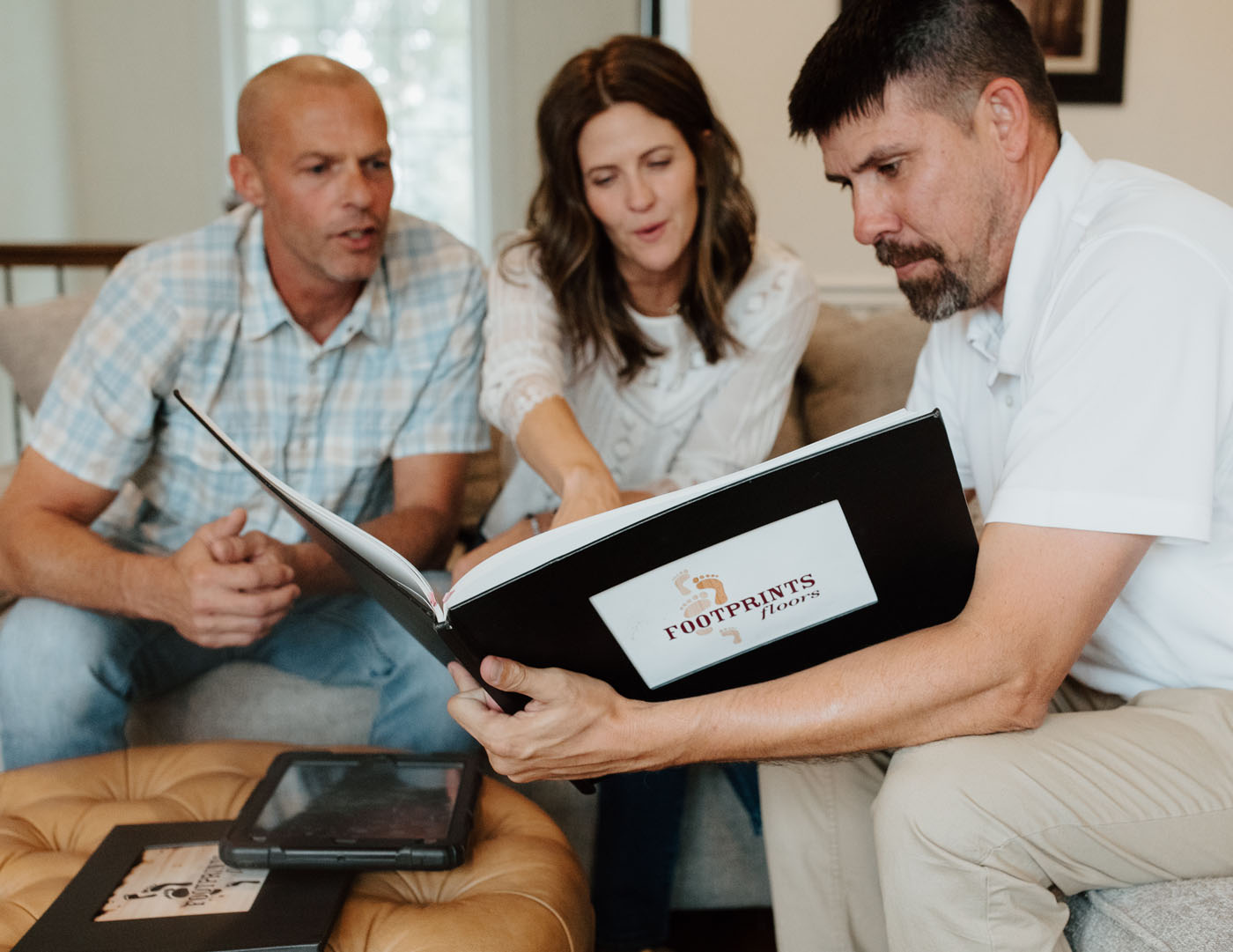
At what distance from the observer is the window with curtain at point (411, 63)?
15.0 feet

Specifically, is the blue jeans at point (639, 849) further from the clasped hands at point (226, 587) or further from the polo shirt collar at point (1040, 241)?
the polo shirt collar at point (1040, 241)

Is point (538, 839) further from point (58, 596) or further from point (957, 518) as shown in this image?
point (58, 596)

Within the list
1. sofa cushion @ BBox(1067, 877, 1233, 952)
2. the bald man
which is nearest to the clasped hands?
the bald man

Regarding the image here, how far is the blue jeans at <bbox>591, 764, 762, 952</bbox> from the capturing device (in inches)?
56.5

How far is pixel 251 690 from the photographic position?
1.47 m

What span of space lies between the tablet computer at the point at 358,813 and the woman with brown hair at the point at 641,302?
43cm

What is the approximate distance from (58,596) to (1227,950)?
1.37m

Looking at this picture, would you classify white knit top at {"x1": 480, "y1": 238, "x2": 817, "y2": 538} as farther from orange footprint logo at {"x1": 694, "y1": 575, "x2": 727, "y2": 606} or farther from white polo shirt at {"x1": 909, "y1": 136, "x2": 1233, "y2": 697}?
orange footprint logo at {"x1": 694, "y1": 575, "x2": 727, "y2": 606}

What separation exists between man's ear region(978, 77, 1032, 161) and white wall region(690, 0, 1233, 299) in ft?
4.80

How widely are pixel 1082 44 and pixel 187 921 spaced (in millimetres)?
2604

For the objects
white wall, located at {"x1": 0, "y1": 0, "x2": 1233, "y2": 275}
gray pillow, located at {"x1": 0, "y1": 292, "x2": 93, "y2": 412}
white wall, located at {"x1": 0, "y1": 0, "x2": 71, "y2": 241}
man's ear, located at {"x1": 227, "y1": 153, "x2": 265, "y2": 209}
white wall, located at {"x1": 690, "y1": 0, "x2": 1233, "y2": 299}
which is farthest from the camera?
white wall, located at {"x1": 0, "y1": 0, "x2": 71, "y2": 241}

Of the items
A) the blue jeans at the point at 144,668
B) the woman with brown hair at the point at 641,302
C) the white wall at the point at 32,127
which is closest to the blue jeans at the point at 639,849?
the woman with brown hair at the point at 641,302

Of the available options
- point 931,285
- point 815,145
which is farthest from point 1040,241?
point 815,145

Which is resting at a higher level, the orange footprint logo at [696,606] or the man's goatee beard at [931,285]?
the man's goatee beard at [931,285]
